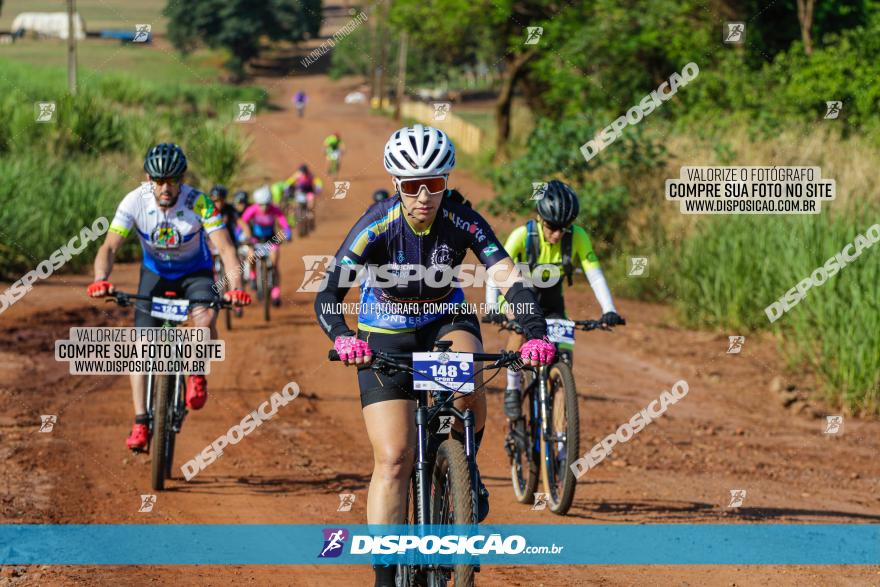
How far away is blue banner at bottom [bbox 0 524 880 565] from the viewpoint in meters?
7.21

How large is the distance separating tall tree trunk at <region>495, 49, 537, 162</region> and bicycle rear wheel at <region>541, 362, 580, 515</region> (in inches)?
1184

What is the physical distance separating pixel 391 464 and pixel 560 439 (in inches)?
117

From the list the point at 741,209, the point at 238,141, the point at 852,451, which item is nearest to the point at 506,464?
the point at 852,451

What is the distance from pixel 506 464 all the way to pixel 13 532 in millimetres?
4485

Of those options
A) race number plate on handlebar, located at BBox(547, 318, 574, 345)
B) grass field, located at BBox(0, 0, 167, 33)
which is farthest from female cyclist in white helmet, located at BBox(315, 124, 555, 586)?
grass field, located at BBox(0, 0, 167, 33)

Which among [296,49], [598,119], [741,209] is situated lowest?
[741,209]

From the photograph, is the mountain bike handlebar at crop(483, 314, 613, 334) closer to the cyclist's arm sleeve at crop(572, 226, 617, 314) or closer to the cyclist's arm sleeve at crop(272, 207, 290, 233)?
the cyclist's arm sleeve at crop(572, 226, 617, 314)

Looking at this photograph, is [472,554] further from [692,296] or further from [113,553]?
[692,296]

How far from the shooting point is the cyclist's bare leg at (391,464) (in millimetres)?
5391

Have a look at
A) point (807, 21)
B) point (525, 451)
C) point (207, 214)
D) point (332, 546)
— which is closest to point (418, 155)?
point (332, 546)

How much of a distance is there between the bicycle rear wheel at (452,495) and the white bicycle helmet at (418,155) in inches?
53.3

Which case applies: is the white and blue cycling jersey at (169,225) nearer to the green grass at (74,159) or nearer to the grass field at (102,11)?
the green grass at (74,159)

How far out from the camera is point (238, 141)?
28.5 meters

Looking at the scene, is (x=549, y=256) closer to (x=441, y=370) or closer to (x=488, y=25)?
(x=441, y=370)
